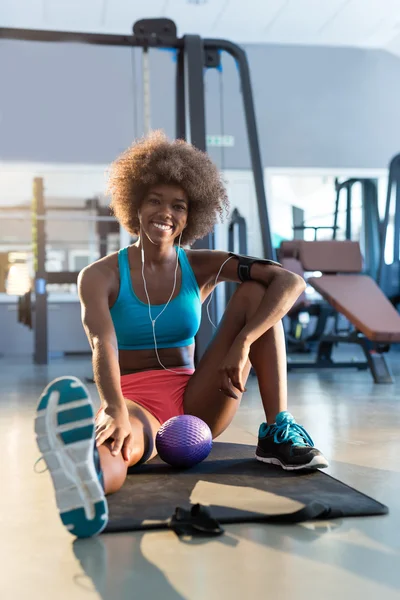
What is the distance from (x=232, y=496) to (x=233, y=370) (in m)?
0.29

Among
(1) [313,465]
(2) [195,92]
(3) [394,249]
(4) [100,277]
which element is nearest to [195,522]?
(1) [313,465]

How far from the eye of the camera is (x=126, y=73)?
8.16 m

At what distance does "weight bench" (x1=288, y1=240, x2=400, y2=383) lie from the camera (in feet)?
13.2

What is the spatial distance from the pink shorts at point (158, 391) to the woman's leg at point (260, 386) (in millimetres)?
30

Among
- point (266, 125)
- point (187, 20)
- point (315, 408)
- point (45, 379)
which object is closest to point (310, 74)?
point (266, 125)

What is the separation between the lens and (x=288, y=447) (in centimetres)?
171

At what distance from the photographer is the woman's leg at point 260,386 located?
1.73 metres

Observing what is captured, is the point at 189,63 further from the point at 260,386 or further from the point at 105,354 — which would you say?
the point at 105,354

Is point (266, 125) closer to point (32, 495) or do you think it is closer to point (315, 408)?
point (315, 408)

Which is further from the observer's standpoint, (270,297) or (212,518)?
(270,297)

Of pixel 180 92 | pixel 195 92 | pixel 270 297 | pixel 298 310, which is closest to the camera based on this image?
pixel 270 297

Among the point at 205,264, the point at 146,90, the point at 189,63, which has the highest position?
the point at 189,63

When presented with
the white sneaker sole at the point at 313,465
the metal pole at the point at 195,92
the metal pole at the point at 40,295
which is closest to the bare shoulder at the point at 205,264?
the white sneaker sole at the point at 313,465

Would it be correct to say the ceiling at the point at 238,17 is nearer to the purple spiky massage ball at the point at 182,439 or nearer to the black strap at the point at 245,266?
the black strap at the point at 245,266
